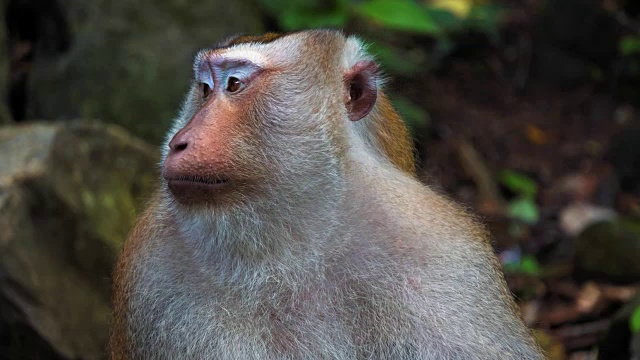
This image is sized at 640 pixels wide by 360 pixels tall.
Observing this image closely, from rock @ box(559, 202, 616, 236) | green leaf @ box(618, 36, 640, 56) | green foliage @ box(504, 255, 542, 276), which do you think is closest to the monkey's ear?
green foliage @ box(504, 255, 542, 276)

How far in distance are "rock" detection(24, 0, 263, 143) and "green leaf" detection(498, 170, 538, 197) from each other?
2438 mm

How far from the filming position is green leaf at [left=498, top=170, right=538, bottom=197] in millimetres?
7492

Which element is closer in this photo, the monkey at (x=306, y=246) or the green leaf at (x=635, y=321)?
the monkey at (x=306, y=246)

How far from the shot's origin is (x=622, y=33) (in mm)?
8539

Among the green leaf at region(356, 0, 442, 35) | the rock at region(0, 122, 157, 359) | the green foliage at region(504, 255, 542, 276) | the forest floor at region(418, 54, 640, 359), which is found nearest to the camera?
the rock at region(0, 122, 157, 359)

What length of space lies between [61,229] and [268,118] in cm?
218

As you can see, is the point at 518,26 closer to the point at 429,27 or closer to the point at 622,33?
the point at 622,33

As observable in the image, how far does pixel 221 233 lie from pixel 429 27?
308 cm

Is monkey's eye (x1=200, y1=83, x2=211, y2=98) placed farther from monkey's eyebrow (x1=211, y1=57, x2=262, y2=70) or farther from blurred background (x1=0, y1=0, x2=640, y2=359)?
blurred background (x1=0, y1=0, x2=640, y2=359)

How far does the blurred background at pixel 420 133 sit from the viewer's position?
4633 millimetres

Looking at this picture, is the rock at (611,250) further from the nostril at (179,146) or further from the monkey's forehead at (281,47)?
the nostril at (179,146)

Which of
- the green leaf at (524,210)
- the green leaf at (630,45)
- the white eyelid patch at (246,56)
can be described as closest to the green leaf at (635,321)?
the white eyelid patch at (246,56)

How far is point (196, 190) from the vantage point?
2789mm

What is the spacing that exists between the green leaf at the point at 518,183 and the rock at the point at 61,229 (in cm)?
333
